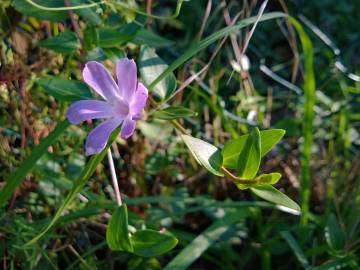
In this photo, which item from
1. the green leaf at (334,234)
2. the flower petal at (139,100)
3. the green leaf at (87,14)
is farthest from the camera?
the green leaf at (334,234)

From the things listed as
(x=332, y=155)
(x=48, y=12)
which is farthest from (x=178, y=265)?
(x=332, y=155)

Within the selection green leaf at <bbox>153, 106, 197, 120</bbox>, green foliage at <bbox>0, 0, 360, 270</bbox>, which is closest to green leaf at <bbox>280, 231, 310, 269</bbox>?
green foliage at <bbox>0, 0, 360, 270</bbox>

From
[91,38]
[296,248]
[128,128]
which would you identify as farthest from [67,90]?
[296,248]

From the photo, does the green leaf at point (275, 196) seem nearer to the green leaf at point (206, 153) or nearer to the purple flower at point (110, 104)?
the green leaf at point (206, 153)

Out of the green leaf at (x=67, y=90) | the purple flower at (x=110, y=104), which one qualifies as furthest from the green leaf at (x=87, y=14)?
the purple flower at (x=110, y=104)

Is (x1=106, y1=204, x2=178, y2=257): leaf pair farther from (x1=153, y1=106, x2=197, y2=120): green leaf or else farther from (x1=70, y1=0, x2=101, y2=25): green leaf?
(x1=70, y1=0, x2=101, y2=25): green leaf

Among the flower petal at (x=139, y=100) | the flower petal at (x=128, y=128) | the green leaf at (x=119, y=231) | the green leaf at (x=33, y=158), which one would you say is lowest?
the green leaf at (x=119, y=231)
